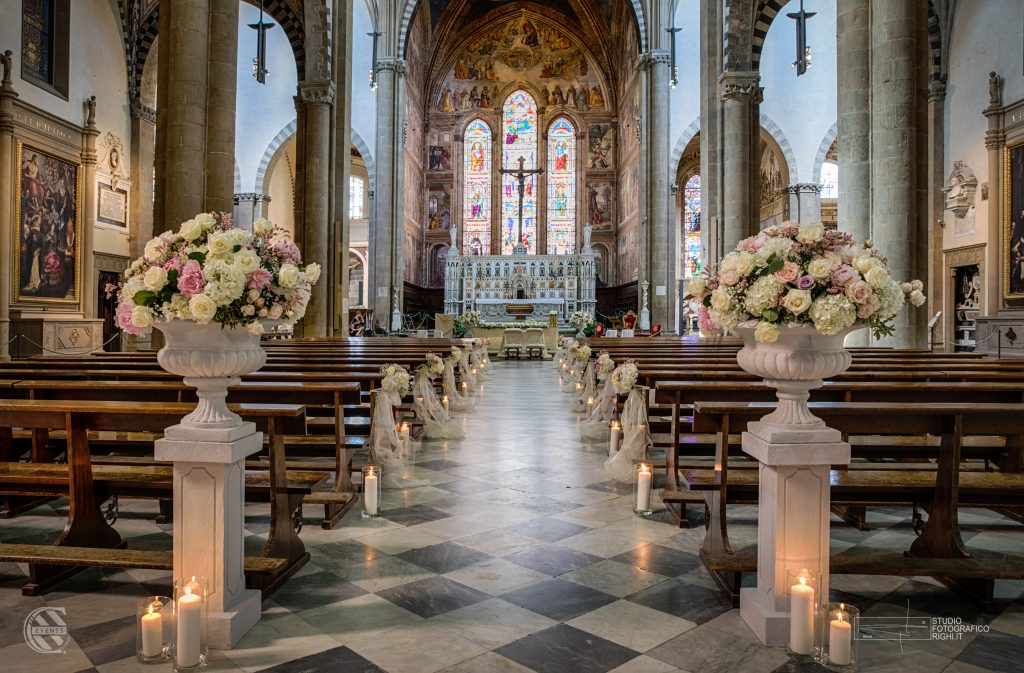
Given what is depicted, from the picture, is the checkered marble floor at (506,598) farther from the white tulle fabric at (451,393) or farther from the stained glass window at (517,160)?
the stained glass window at (517,160)

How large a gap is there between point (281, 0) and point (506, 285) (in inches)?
605

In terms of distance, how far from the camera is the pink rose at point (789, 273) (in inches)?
112

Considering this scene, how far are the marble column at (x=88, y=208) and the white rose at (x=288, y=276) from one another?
16.1 m

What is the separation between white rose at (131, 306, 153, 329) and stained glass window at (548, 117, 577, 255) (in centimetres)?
3196

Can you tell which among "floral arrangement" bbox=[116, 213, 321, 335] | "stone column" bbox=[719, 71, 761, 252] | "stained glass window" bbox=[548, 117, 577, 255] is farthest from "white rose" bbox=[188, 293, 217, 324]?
"stained glass window" bbox=[548, 117, 577, 255]

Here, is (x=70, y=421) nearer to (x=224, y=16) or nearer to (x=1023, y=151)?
(x=224, y=16)

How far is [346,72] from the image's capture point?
16.9 metres

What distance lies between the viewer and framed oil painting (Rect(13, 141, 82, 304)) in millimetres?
14344

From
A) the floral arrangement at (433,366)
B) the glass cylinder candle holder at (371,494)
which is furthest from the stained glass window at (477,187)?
the glass cylinder candle holder at (371,494)

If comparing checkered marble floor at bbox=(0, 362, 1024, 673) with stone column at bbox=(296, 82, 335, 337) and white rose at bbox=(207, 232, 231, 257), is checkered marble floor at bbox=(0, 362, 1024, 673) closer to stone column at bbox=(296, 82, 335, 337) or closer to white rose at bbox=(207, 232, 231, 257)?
white rose at bbox=(207, 232, 231, 257)

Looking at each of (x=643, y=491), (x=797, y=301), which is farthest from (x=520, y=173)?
(x=797, y=301)

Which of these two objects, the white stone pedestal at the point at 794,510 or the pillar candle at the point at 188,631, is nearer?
the pillar candle at the point at 188,631

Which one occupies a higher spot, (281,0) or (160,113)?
(281,0)

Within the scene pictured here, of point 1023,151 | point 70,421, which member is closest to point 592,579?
point 70,421
